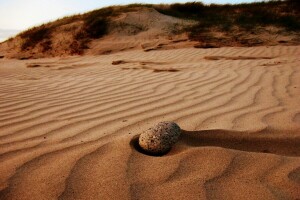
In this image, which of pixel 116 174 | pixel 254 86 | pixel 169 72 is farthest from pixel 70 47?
pixel 116 174

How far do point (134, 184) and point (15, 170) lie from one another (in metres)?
0.66

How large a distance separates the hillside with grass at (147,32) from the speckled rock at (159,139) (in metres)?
7.17

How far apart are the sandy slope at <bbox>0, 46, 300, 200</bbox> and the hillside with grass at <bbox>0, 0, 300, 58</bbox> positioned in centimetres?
560

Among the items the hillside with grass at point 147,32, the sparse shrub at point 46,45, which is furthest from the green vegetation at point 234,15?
the sparse shrub at point 46,45

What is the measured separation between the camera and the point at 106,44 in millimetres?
10312

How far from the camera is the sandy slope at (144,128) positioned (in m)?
1.45

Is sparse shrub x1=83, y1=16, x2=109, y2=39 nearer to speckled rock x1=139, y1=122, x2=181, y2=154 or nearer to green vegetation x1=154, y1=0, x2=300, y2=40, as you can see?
green vegetation x1=154, y1=0, x2=300, y2=40

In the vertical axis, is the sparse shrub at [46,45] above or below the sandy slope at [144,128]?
below

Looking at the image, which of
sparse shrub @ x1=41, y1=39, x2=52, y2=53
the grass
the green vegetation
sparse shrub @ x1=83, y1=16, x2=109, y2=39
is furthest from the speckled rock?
sparse shrub @ x1=83, y1=16, x2=109, y2=39

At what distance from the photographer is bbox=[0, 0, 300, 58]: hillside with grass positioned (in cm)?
979

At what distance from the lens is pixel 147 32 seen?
11547mm

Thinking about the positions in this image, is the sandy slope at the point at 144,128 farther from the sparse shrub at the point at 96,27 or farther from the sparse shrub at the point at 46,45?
the sparse shrub at the point at 96,27

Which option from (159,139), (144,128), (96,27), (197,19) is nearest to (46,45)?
(96,27)

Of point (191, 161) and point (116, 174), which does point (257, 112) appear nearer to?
point (191, 161)
